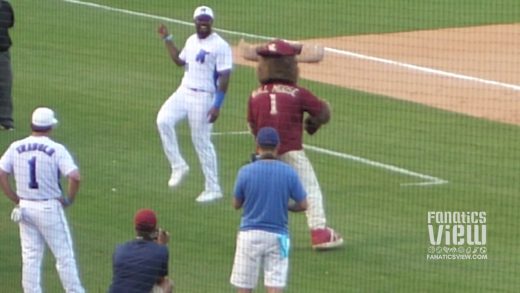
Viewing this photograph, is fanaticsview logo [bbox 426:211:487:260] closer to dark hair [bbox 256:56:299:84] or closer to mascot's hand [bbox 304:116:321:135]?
mascot's hand [bbox 304:116:321:135]

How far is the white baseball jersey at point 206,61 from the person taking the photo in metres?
14.4

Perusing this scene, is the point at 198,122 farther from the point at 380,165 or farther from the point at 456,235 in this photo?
the point at 456,235

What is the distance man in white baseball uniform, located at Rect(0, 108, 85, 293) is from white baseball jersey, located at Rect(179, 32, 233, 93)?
10.6ft

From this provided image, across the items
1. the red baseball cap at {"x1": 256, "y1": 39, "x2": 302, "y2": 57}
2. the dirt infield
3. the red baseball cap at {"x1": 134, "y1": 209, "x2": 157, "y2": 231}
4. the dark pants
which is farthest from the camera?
the dirt infield

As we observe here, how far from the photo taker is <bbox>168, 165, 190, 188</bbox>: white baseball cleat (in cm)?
1508

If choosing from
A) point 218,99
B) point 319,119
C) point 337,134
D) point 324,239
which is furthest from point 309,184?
point 337,134

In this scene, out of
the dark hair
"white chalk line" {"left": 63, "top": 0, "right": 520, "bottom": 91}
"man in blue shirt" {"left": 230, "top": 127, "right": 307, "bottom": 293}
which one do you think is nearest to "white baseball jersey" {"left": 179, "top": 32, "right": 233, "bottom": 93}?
the dark hair

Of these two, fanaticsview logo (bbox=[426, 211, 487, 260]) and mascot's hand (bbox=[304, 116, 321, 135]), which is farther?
fanaticsview logo (bbox=[426, 211, 487, 260])

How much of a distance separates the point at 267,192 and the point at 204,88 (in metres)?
4.10

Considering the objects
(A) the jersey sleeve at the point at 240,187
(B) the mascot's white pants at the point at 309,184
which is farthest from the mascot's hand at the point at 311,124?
(A) the jersey sleeve at the point at 240,187

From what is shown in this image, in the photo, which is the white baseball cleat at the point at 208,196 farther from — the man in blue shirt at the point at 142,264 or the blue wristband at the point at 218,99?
the man in blue shirt at the point at 142,264

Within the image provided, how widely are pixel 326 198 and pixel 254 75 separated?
258 inches

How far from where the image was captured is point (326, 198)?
48.3 ft

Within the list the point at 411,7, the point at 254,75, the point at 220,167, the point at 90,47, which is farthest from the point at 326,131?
the point at 411,7
